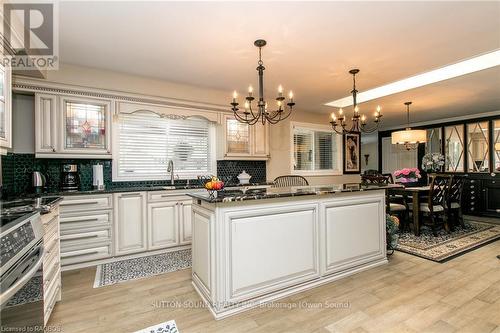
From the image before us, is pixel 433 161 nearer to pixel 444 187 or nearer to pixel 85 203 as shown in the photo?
pixel 444 187

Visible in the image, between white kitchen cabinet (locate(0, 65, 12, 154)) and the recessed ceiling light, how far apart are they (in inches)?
189

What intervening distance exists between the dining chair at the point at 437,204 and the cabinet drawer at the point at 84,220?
16.0 feet

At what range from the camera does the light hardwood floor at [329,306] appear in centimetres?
189

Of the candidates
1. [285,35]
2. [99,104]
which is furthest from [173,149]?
[285,35]

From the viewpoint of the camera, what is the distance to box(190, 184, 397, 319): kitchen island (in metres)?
2.04

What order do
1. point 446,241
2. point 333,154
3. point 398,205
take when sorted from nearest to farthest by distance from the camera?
1. point 446,241
2. point 398,205
3. point 333,154

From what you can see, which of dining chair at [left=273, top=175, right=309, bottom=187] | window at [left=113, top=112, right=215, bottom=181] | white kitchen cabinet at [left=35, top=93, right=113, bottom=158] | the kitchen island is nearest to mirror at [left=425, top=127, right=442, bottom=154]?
dining chair at [left=273, top=175, right=309, bottom=187]

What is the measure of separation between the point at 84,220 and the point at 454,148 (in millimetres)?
8123

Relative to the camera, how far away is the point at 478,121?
599 centimetres

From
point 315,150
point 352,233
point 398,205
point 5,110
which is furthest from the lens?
point 315,150

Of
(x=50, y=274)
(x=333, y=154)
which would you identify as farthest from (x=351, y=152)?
(x=50, y=274)

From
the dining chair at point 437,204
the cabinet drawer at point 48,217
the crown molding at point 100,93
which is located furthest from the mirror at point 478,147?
the cabinet drawer at point 48,217

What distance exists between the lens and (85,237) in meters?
3.03

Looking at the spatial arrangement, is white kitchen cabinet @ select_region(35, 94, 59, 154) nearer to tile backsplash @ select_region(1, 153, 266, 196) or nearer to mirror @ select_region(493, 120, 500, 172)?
tile backsplash @ select_region(1, 153, 266, 196)
